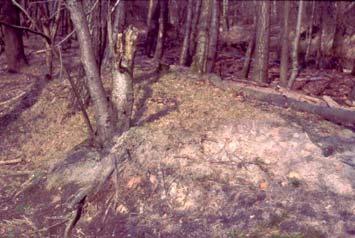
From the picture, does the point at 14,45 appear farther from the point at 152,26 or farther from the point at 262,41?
the point at 262,41

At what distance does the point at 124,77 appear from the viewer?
704 cm

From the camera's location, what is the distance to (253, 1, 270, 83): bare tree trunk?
459 inches

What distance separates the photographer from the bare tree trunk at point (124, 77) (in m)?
6.82

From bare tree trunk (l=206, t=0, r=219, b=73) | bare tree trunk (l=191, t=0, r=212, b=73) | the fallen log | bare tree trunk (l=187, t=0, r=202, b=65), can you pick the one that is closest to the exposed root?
the fallen log

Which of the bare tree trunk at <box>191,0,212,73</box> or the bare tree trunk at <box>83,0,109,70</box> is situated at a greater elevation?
the bare tree trunk at <box>83,0,109,70</box>

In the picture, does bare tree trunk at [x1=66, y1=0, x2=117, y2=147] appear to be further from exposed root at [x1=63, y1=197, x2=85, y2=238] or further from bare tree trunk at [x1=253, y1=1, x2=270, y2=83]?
bare tree trunk at [x1=253, y1=1, x2=270, y2=83]

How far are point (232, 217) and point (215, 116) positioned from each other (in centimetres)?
243

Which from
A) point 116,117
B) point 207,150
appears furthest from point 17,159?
point 207,150

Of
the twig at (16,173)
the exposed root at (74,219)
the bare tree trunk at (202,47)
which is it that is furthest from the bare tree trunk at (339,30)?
the exposed root at (74,219)

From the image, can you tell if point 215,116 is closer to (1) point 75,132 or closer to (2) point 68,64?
(1) point 75,132

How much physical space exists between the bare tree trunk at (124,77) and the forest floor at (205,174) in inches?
16.0

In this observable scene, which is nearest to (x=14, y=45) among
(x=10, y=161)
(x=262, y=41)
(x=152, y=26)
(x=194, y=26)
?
(x=10, y=161)

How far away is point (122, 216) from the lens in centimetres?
606

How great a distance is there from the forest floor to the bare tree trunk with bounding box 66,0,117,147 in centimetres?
53
